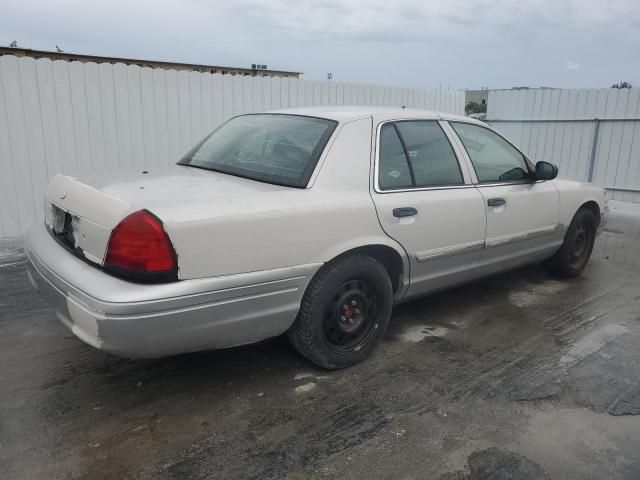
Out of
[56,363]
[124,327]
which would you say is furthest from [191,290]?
[56,363]

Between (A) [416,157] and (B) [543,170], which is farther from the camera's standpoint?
(B) [543,170]

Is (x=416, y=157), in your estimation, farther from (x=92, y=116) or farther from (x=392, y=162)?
(x=92, y=116)

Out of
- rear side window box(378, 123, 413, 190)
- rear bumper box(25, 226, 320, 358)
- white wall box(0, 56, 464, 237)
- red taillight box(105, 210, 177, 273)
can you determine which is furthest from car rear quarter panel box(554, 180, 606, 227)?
white wall box(0, 56, 464, 237)

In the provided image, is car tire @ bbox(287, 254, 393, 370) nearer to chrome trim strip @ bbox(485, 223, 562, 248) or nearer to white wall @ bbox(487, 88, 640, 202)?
chrome trim strip @ bbox(485, 223, 562, 248)

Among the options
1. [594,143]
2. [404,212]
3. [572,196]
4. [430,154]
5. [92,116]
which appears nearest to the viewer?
[404,212]

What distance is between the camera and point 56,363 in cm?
341

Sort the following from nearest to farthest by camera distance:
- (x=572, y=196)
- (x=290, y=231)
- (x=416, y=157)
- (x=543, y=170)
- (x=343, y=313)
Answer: (x=290, y=231)
(x=343, y=313)
(x=416, y=157)
(x=543, y=170)
(x=572, y=196)

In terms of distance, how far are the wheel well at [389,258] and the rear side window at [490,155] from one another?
1097 millimetres

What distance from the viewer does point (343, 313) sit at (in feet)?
10.9

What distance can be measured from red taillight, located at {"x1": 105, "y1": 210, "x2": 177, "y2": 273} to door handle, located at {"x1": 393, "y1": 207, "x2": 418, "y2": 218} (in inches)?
58.6

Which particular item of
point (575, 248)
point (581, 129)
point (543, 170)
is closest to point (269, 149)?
point (543, 170)

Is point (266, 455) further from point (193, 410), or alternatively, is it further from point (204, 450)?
point (193, 410)

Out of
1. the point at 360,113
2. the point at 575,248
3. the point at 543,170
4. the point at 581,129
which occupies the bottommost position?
the point at 575,248

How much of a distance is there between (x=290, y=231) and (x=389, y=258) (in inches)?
36.5
